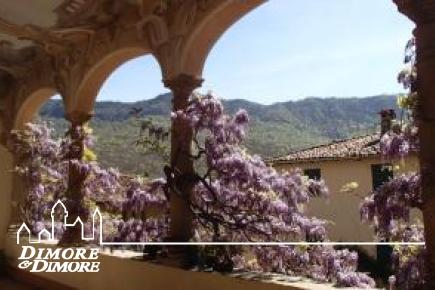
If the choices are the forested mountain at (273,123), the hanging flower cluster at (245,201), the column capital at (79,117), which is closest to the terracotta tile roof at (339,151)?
the forested mountain at (273,123)

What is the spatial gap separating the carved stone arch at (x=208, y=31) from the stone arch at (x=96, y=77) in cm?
110

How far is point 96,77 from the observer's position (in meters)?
6.93

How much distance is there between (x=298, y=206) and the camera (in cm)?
493

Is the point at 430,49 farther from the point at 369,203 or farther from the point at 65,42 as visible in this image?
the point at 65,42

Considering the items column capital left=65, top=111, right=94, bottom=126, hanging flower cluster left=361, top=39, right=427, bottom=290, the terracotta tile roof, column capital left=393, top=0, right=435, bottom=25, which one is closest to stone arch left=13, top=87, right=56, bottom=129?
column capital left=65, top=111, right=94, bottom=126

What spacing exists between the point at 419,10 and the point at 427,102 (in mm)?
493

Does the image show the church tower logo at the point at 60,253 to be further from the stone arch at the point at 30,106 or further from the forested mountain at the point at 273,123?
the forested mountain at the point at 273,123

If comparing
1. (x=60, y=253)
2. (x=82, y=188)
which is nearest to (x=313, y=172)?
(x=82, y=188)

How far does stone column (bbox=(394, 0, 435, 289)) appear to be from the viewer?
2496 millimetres

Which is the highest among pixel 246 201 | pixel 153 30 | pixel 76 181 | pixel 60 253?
pixel 153 30

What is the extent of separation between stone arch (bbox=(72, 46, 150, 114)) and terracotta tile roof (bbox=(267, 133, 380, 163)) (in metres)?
8.49

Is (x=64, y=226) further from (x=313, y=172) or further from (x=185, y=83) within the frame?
(x=313, y=172)

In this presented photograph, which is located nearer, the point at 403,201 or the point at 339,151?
Result: the point at 403,201

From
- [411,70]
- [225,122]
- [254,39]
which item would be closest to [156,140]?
[225,122]
